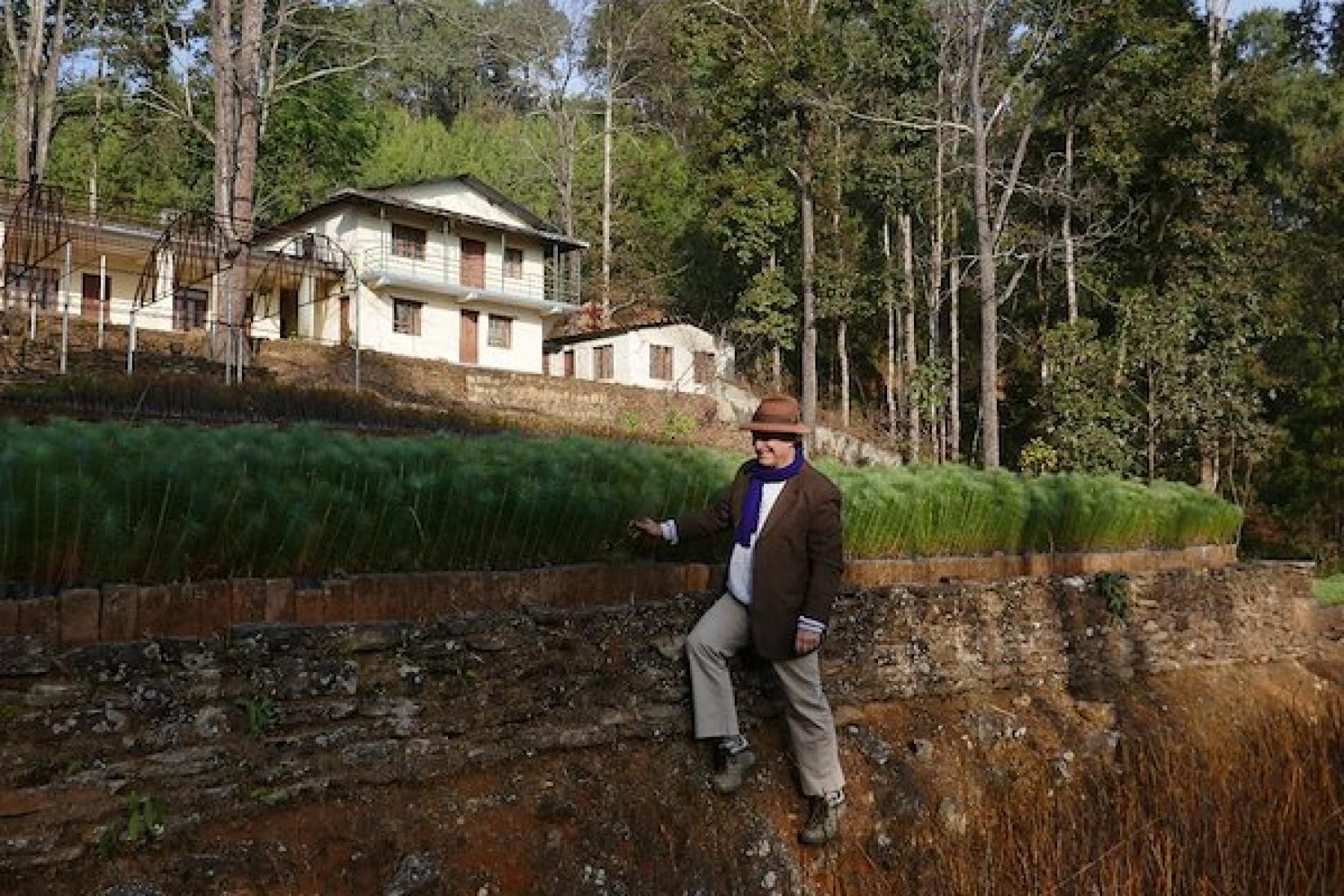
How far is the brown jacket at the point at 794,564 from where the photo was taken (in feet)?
13.0

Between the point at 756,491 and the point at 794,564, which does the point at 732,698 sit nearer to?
the point at 794,564

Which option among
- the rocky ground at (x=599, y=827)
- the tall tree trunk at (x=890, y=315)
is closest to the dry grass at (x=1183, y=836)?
the rocky ground at (x=599, y=827)

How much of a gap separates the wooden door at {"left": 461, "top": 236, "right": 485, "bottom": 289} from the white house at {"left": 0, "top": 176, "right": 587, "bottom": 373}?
3 centimetres

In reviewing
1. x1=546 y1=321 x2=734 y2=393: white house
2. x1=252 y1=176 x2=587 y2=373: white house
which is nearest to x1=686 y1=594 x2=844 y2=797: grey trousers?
x1=252 y1=176 x2=587 y2=373: white house

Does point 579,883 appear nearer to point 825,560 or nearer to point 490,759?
point 490,759

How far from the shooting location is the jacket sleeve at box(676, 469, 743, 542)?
14.4ft

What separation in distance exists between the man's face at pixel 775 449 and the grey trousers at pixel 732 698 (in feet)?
2.10

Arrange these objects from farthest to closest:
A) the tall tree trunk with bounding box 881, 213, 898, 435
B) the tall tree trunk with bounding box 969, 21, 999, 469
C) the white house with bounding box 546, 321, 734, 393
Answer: the white house with bounding box 546, 321, 734, 393 → the tall tree trunk with bounding box 881, 213, 898, 435 → the tall tree trunk with bounding box 969, 21, 999, 469

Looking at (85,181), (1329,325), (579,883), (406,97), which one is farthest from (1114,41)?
(406,97)

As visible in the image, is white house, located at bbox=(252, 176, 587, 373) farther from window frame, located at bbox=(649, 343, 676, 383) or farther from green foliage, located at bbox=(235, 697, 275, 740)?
green foliage, located at bbox=(235, 697, 275, 740)

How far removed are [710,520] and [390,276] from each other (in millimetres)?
21546

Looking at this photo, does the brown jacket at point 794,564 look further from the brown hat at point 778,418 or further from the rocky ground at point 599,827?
the rocky ground at point 599,827

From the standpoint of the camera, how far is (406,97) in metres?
46.9

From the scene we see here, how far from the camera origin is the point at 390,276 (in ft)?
79.2
